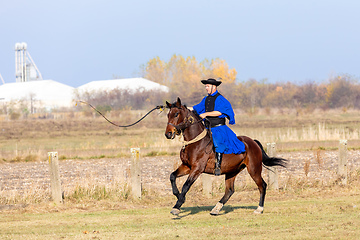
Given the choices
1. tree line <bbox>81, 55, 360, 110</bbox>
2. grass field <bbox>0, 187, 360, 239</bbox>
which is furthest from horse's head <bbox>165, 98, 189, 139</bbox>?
Result: tree line <bbox>81, 55, 360, 110</bbox>

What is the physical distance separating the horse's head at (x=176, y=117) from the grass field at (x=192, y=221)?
1629mm

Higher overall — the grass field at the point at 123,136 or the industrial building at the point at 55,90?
the industrial building at the point at 55,90

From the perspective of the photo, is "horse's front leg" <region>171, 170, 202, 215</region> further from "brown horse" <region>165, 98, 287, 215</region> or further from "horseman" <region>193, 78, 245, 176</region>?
"horseman" <region>193, 78, 245, 176</region>

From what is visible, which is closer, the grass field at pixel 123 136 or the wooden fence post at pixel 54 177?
the wooden fence post at pixel 54 177

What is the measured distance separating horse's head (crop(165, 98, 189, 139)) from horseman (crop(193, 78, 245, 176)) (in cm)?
50

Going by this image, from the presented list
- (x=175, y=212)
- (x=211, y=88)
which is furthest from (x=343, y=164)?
(x=175, y=212)

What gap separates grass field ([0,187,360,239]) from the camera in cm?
824

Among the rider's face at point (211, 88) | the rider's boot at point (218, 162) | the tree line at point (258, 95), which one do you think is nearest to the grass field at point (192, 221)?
the rider's boot at point (218, 162)

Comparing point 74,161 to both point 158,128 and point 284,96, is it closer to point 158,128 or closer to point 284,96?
point 158,128

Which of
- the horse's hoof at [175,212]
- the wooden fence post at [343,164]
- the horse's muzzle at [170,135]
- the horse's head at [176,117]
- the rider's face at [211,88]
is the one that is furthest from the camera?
the wooden fence post at [343,164]

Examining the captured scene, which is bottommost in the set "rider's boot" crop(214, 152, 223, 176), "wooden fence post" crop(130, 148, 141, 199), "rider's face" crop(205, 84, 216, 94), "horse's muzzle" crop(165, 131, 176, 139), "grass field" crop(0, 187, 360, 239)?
"grass field" crop(0, 187, 360, 239)

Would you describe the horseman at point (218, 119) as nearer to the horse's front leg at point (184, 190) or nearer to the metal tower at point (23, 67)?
the horse's front leg at point (184, 190)

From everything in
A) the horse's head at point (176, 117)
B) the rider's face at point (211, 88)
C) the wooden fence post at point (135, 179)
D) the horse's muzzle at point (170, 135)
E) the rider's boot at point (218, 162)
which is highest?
the rider's face at point (211, 88)

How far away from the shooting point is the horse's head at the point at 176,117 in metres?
9.08
